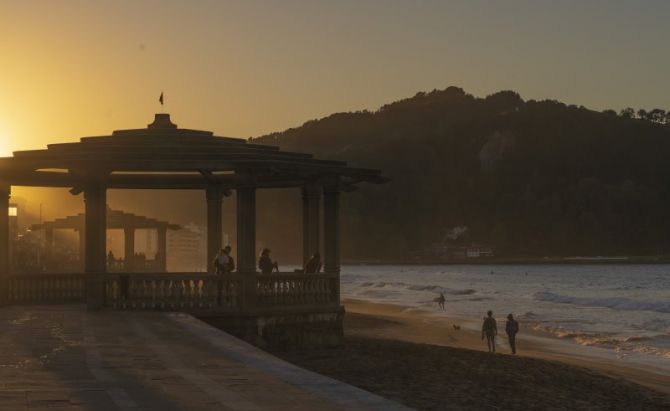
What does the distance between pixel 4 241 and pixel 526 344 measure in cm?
2443

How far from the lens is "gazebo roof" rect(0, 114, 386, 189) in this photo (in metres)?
22.6

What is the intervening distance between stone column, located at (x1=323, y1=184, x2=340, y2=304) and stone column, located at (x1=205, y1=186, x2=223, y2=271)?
4.52m

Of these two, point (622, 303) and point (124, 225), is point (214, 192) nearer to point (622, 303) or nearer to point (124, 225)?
point (124, 225)

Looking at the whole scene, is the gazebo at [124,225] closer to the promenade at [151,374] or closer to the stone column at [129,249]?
the stone column at [129,249]

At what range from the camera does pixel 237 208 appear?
23234mm

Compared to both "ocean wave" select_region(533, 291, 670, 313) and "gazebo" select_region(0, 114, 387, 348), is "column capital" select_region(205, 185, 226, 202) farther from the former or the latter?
"ocean wave" select_region(533, 291, 670, 313)

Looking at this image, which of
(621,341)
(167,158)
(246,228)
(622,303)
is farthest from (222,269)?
(622,303)

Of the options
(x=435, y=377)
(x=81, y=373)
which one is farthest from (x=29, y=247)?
(x=81, y=373)

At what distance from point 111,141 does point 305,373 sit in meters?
11.9

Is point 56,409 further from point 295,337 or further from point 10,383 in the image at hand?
point 295,337

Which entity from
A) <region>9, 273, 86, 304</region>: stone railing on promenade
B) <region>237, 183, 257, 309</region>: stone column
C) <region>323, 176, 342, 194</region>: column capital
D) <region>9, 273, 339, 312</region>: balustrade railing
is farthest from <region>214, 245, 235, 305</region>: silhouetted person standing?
<region>9, 273, 86, 304</region>: stone railing on promenade

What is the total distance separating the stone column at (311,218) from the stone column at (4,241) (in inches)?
273

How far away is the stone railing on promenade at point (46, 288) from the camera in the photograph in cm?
2702

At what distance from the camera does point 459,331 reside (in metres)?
50.6
